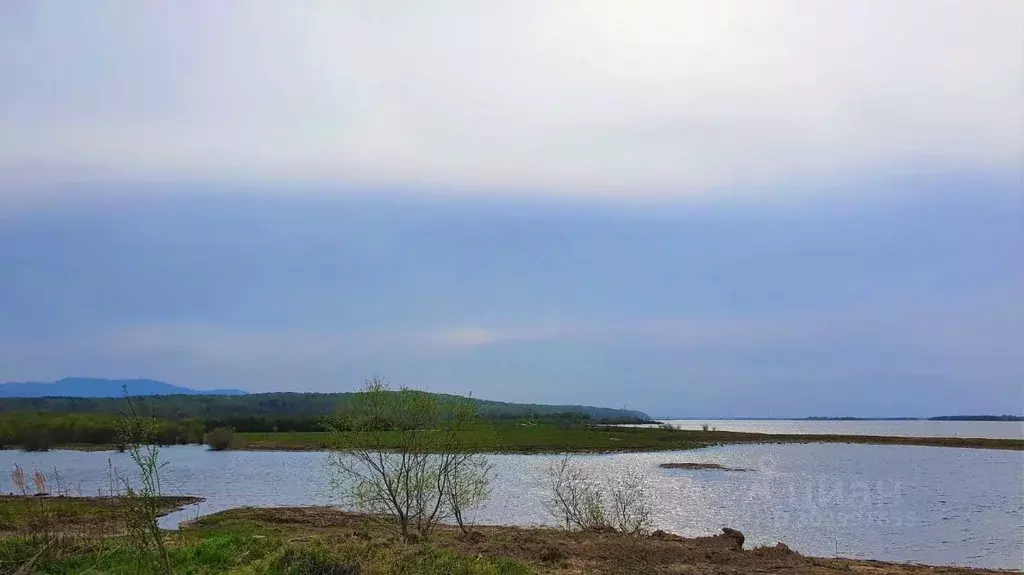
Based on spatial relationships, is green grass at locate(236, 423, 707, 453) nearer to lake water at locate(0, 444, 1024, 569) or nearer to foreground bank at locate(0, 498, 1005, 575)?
lake water at locate(0, 444, 1024, 569)

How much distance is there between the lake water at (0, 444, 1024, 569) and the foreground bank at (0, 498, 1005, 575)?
8.08 feet

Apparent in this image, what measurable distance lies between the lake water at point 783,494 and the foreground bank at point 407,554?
2462 millimetres

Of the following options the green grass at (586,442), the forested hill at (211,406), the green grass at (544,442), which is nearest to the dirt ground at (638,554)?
the green grass at (586,442)

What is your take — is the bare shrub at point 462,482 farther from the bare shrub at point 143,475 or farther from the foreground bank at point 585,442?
the foreground bank at point 585,442

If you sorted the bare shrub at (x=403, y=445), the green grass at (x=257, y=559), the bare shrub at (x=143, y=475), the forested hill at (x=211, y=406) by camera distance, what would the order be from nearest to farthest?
the bare shrub at (x=143, y=475), the green grass at (x=257, y=559), the bare shrub at (x=403, y=445), the forested hill at (x=211, y=406)

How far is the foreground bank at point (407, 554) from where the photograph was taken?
1302cm

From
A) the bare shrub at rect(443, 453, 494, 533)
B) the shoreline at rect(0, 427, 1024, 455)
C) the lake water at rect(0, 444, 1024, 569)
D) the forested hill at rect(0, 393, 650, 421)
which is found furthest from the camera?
the forested hill at rect(0, 393, 650, 421)

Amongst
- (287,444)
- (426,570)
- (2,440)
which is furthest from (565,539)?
(2,440)

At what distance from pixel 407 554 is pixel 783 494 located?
35724 mm

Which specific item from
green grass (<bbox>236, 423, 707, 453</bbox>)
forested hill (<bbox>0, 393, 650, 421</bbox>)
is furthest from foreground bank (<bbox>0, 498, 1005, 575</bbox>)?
forested hill (<bbox>0, 393, 650, 421</bbox>)

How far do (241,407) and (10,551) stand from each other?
512ft

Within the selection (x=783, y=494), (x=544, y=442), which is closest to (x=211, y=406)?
(x=544, y=442)

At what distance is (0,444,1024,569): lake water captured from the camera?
29.0 meters

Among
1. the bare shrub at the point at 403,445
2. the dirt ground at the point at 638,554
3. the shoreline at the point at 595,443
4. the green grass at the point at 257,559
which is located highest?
the bare shrub at the point at 403,445
